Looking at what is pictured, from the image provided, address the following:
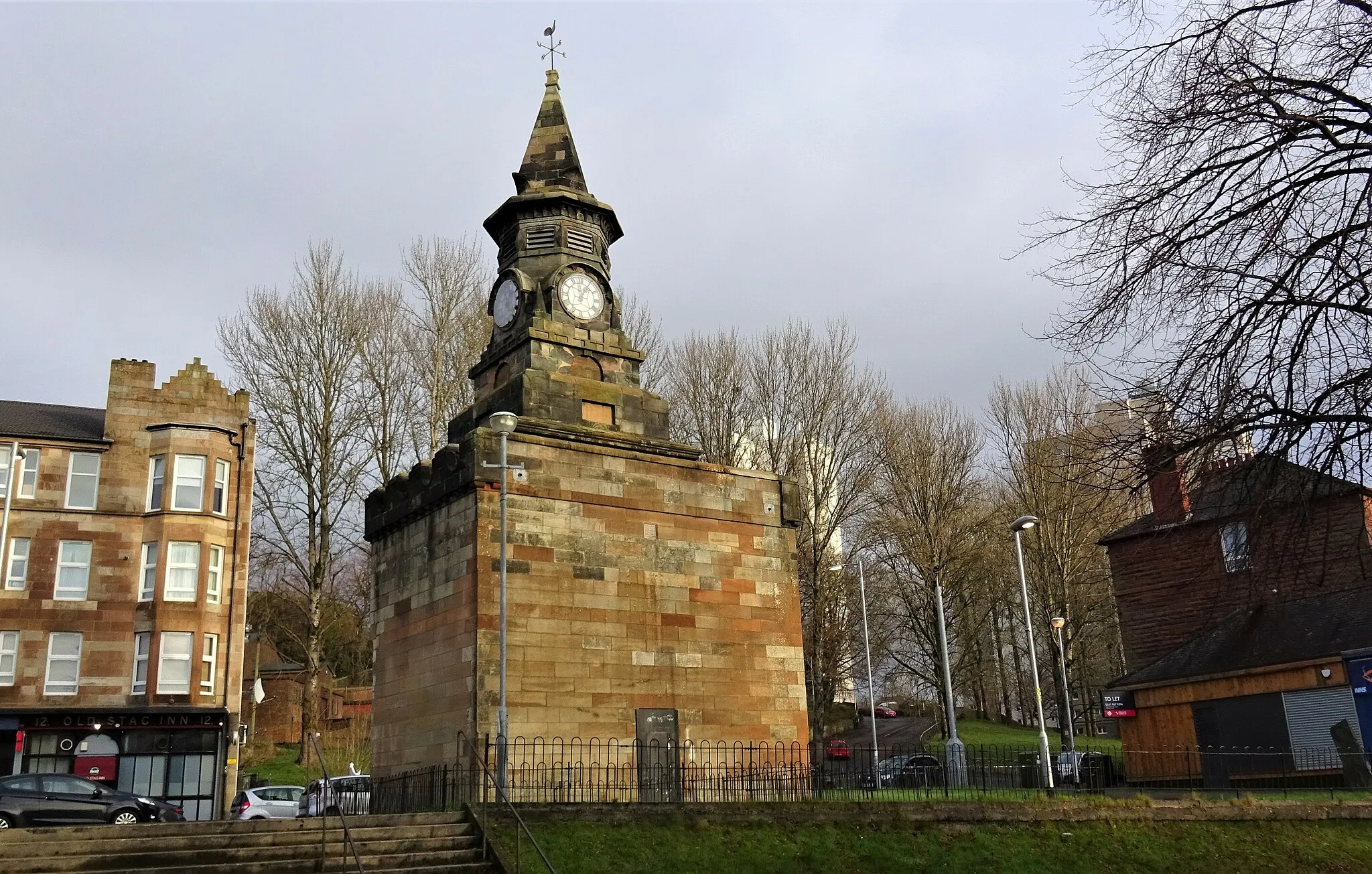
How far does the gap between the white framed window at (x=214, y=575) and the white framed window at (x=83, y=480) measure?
142 inches

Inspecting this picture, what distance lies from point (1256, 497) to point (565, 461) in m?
11.8

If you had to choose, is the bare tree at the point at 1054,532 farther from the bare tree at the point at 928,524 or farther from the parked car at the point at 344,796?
the parked car at the point at 344,796

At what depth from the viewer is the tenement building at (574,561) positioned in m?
18.6

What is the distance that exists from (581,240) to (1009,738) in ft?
108

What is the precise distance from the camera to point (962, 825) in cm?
1662

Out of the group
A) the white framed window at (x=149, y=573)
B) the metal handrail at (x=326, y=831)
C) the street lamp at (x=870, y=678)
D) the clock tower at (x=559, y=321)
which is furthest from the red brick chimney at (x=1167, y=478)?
the white framed window at (x=149, y=573)

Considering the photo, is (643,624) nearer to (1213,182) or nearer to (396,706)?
(396,706)

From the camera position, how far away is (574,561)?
63.4 ft

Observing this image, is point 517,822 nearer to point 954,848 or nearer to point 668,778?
point 668,778

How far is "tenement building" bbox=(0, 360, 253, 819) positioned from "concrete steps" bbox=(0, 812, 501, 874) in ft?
58.5

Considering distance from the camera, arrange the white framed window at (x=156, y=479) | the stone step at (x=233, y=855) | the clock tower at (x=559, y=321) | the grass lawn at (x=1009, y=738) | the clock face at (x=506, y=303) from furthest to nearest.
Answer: the grass lawn at (x=1009, y=738), the white framed window at (x=156, y=479), the clock face at (x=506, y=303), the clock tower at (x=559, y=321), the stone step at (x=233, y=855)

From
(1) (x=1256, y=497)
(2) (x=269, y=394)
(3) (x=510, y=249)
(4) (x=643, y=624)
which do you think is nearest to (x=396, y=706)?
(4) (x=643, y=624)

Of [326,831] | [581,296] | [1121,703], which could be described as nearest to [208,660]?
[581,296]

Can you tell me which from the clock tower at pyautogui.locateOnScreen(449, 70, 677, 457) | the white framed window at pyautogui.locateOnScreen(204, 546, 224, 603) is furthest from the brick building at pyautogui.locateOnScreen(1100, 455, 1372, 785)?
the white framed window at pyautogui.locateOnScreen(204, 546, 224, 603)
